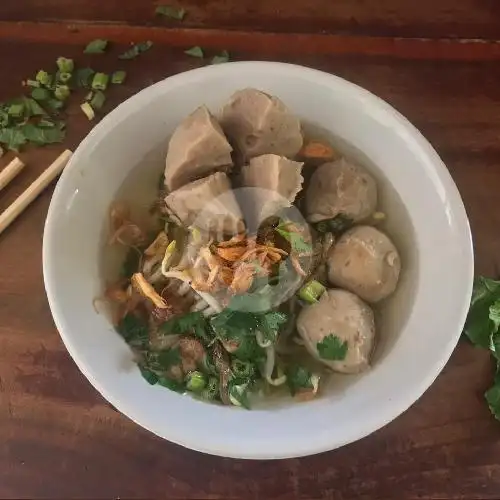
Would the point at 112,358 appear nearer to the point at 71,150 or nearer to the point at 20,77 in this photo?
the point at 71,150

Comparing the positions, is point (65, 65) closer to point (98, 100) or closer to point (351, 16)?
point (98, 100)

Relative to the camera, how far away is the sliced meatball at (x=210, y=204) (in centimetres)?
89

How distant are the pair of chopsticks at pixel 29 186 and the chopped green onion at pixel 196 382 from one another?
0.33m

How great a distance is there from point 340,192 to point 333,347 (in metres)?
0.19

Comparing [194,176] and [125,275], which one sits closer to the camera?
[194,176]

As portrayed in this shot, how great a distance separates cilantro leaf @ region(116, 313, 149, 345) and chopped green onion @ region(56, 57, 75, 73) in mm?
365

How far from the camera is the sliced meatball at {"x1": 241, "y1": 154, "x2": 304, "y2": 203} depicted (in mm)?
894

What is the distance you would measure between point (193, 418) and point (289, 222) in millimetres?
263

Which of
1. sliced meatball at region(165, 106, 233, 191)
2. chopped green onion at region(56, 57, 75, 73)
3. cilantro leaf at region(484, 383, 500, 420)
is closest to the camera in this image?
sliced meatball at region(165, 106, 233, 191)

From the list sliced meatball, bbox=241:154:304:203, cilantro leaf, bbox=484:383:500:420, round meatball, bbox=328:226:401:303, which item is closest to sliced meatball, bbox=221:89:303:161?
sliced meatball, bbox=241:154:304:203

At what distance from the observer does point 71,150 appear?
3.54ft

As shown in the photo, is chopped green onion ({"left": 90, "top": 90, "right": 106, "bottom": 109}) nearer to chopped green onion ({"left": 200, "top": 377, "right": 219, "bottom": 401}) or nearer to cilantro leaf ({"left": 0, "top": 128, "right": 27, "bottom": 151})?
cilantro leaf ({"left": 0, "top": 128, "right": 27, "bottom": 151})

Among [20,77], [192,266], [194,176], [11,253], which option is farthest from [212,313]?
[20,77]

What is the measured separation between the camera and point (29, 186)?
3.51 ft
